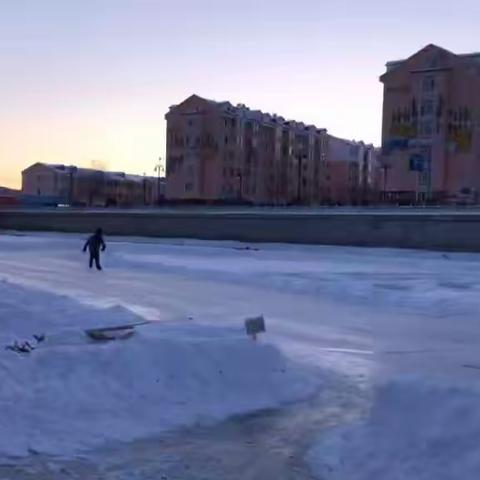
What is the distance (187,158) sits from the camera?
102125mm

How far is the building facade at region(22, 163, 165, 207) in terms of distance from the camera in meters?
127

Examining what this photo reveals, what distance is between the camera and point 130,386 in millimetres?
7711

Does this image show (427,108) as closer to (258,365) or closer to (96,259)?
(96,259)

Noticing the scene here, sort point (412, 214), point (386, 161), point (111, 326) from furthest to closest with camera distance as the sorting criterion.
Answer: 1. point (386, 161)
2. point (412, 214)
3. point (111, 326)

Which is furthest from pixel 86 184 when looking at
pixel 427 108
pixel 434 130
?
pixel 434 130

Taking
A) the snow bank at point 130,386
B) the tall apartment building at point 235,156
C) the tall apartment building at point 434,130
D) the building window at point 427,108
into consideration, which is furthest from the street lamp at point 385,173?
the snow bank at point 130,386

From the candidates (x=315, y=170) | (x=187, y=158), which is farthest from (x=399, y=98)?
(x=315, y=170)

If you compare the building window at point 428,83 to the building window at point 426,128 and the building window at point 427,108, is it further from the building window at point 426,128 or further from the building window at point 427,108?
the building window at point 426,128

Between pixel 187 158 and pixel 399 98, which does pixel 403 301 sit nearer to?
pixel 399 98

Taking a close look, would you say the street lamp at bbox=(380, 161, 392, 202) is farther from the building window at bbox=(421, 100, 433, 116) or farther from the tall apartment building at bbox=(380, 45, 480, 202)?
the building window at bbox=(421, 100, 433, 116)

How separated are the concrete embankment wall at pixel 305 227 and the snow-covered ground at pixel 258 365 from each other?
1351 cm

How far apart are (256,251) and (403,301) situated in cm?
2098

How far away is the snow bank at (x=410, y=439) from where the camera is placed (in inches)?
202

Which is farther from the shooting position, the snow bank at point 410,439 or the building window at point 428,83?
the building window at point 428,83
